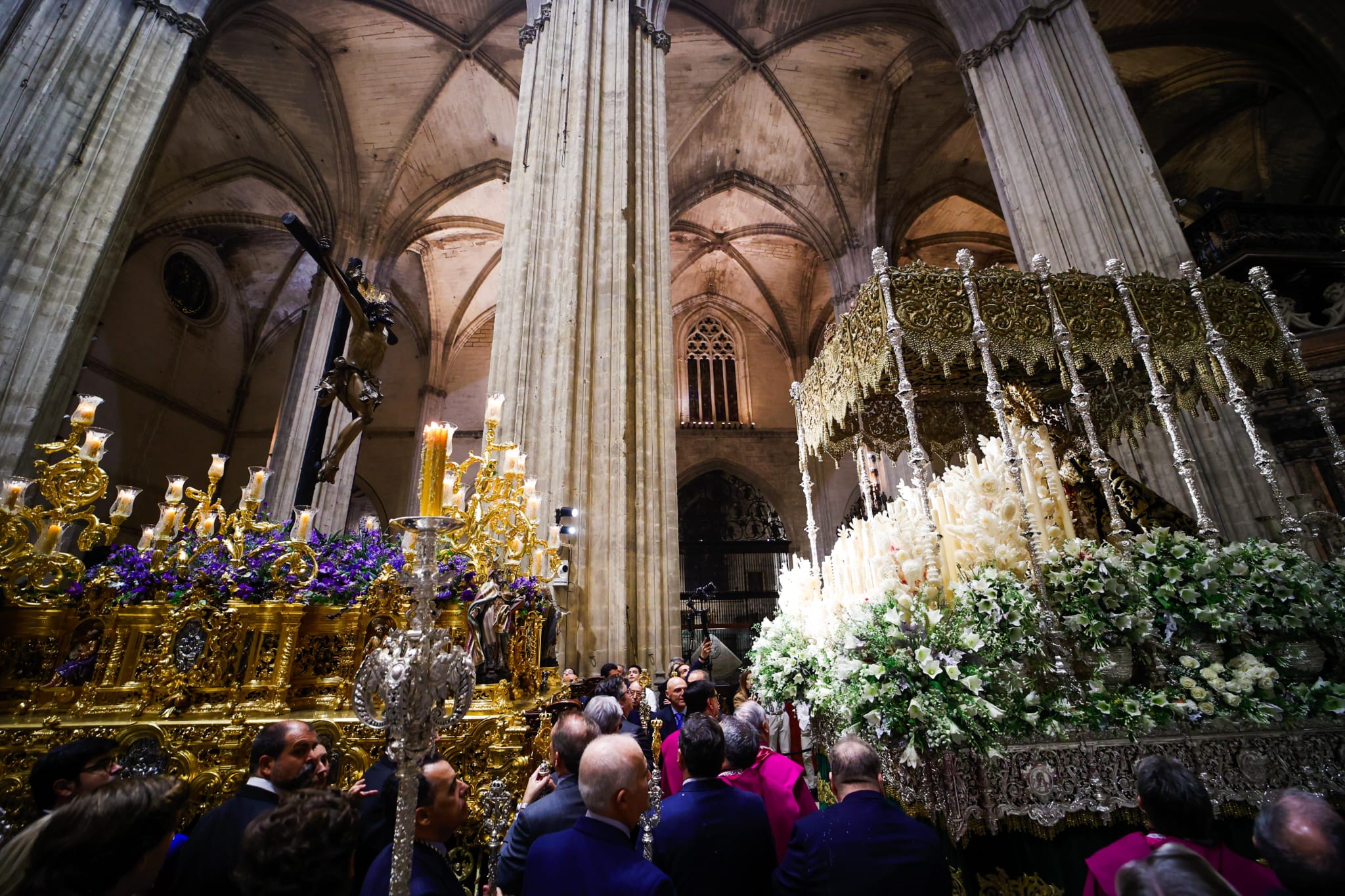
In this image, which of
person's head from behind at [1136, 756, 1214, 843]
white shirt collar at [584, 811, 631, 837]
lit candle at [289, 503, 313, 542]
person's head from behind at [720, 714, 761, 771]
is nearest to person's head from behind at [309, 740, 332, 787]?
white shirt collar at [584, 811, 631, 837]

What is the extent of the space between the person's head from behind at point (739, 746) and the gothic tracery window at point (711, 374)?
1610 cm

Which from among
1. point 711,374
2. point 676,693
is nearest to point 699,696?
point 676,693

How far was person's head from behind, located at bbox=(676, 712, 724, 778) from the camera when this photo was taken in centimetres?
178

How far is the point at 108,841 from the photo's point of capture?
1.11m

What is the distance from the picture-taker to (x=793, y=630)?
431 centimetres

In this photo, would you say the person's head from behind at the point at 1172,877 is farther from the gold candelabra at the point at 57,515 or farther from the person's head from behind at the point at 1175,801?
the gold candelabra at the point at 57,515

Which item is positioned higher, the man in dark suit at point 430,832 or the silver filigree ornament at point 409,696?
the silver filigree ornament at point 409,696

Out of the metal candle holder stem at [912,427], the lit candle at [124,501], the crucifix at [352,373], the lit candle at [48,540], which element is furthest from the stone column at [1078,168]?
the lit candle at [48,540]

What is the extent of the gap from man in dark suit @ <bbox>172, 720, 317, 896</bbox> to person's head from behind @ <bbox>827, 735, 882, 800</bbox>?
4.74ft

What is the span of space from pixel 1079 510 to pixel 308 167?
16076mm

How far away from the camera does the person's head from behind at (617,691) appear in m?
3.10

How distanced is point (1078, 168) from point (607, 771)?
8810 millimetres

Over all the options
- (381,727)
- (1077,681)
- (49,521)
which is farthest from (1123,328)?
(49,521)

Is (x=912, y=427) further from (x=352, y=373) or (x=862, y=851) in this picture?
(x=352, y=373)
